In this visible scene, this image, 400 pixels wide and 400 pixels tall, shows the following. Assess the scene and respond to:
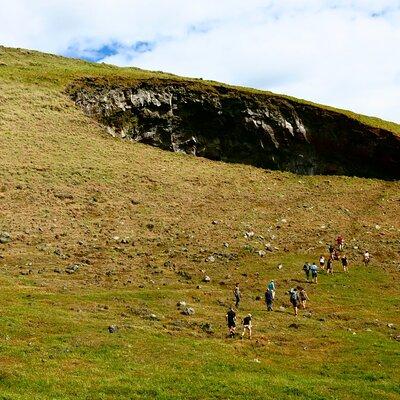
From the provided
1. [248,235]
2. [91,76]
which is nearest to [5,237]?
[248,235]

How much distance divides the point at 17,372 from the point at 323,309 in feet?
74.9

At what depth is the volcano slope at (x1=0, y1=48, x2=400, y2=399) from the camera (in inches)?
1013

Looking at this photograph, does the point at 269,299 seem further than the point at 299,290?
No

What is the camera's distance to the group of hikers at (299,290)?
31.9 metres

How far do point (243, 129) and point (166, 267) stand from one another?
43.8m

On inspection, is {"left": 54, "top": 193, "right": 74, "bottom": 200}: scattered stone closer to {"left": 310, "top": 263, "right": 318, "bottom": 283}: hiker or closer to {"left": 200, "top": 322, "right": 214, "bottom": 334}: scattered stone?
{"left": 310, "top": 263, "right": 318, "bottom": 283}: hiker

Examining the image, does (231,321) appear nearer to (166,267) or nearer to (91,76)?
(166,267)

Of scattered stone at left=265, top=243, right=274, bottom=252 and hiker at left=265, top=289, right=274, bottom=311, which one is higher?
scattered stone at left=265, top=243, right=274, bottom=252

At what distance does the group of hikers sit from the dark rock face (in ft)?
101

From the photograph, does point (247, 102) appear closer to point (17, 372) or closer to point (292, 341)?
point (292, 341)

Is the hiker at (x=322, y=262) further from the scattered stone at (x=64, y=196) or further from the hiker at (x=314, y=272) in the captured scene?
the scattered stone at (x=64, y=196)

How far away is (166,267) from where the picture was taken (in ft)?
153

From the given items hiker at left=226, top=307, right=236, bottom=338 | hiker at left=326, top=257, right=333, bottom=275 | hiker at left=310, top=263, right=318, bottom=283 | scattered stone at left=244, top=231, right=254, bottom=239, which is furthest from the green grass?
hiker at left=226, top=307, right=236, bottom=338

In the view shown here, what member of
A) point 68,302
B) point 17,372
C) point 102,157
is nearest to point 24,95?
point 102,157
